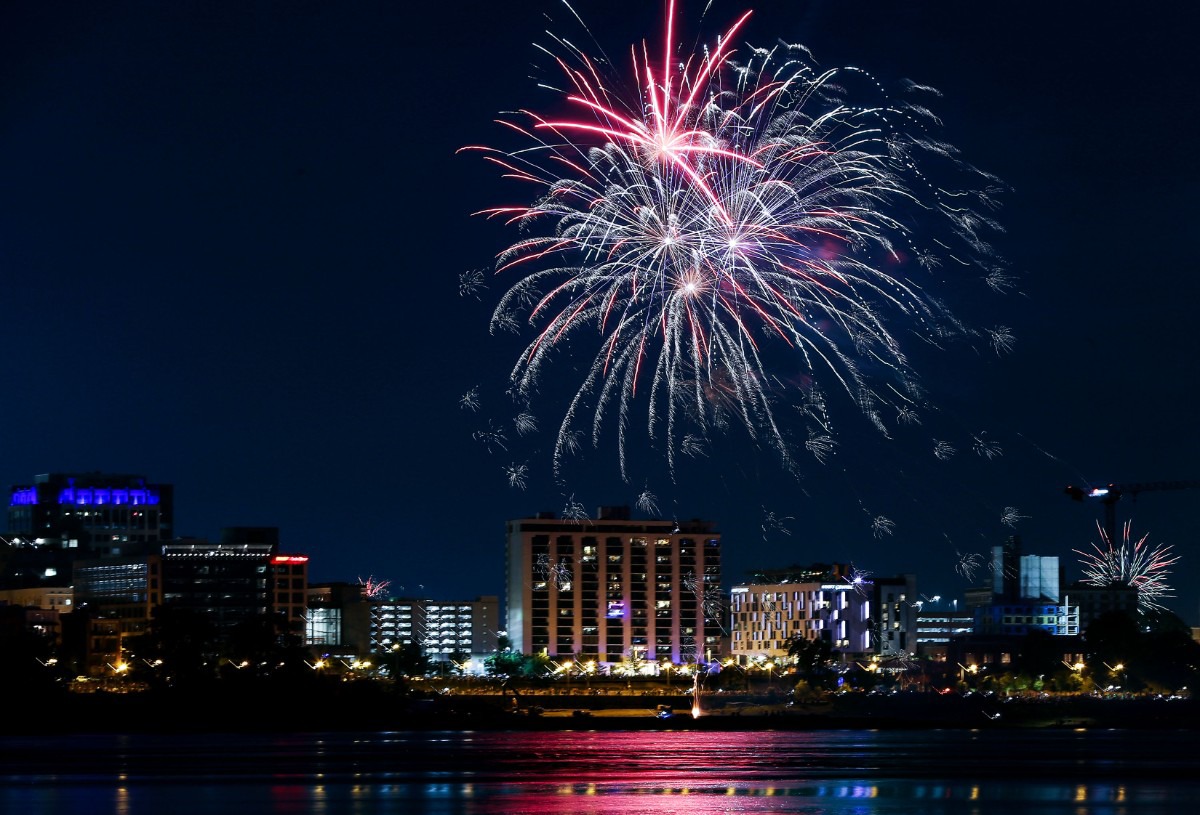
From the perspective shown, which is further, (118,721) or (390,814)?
(118,721)

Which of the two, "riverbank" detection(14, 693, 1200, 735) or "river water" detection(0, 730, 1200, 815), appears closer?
"river water" detection(0, 730, 1200, 815)

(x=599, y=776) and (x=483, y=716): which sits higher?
(x=599, y=776)

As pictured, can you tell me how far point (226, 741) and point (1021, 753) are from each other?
193 feet

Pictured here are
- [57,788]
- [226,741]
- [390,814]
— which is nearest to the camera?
[390,814]

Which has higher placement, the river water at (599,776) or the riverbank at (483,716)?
the river water at (599,776)

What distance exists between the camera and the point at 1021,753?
119 m

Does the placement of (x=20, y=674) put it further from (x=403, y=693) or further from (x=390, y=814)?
(x=390, y=814)

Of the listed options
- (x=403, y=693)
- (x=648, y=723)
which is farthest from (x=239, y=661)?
(x=648, y=723)

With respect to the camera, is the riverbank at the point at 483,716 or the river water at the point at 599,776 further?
the riverbank at the point at 483,716

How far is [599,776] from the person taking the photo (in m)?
91.8

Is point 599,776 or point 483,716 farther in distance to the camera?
point 483,716

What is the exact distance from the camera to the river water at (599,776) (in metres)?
76.8

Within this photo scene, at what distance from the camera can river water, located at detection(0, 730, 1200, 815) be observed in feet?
252

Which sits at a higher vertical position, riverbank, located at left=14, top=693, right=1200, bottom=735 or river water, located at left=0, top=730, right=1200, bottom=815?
river water, located at left=0, top=730, right=1200, bottom=815
